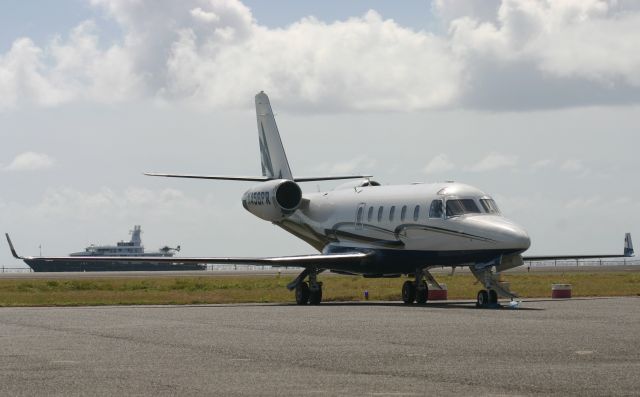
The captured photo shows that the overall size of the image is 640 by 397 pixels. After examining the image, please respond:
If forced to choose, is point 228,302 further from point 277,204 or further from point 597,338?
point 597,338

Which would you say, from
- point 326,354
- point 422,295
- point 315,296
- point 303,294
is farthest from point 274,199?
point 326,354

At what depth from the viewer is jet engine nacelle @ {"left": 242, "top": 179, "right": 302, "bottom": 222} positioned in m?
42.7

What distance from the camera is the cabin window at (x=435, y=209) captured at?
116ft

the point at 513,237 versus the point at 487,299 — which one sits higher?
the point at 513,237

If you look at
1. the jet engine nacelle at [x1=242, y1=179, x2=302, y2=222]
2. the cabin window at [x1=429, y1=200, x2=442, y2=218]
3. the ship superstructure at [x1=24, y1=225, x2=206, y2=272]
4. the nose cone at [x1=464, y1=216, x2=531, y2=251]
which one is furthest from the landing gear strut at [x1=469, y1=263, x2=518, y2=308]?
the ship superstructure at [x1=24, y1=225, x2=206, y2=272]

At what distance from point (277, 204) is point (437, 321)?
17489mm

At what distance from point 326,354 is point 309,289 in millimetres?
20529

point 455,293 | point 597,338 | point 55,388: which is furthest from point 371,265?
point 55,388

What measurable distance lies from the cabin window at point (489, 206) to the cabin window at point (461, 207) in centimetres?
31

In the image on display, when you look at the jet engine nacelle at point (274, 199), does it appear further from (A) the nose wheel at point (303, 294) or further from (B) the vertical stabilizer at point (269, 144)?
(A) the nose wheel at point (303, 294)

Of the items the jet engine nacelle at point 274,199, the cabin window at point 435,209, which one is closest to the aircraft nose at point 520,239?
the cabin window at point 435,209

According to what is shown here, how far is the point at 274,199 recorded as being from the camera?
140 ft

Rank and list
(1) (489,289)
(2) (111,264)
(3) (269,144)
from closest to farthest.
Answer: (1) (489,289) → (3) (269,144) → (2) (111,264)

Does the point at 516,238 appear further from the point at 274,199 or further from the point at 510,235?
the point at 274,199
